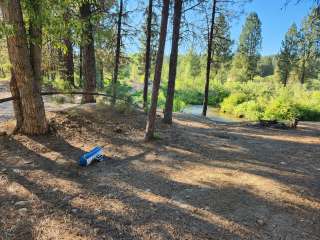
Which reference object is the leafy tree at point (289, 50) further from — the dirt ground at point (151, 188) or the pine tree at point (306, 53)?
the dirt ground at point (151, 188)

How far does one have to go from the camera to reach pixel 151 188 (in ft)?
15.2

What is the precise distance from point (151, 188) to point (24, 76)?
3721 mm

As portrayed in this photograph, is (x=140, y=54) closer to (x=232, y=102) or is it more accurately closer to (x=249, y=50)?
(x=232, y=102)

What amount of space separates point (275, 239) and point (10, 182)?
12.7 feet

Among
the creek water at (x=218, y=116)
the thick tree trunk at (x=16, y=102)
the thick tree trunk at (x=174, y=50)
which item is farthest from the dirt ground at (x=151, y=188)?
the creek water at (x=218, y=116)

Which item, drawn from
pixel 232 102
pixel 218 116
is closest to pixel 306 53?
pixel 232 102

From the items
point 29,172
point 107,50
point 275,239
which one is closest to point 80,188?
point 29,172

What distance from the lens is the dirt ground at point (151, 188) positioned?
3.47 metres

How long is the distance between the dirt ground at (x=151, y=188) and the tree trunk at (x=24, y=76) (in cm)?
34

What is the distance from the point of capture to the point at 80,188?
450 centimetres

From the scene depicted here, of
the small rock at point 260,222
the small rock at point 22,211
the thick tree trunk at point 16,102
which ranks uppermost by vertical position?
the thick tree trunk at point 16,102

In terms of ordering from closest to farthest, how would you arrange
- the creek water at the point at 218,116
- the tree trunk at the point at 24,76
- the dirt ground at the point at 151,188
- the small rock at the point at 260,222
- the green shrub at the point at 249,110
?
the dirt ground at the point at 151,188 < the small rock at the point at 260,222 < the tree trunk at the point at 24,76 < the creek water at the point at 218,116 < the green shrub at the point at 249,110

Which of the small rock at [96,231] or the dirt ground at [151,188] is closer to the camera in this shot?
the small rock at [96,231]

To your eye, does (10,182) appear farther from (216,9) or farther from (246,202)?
(216,9)
